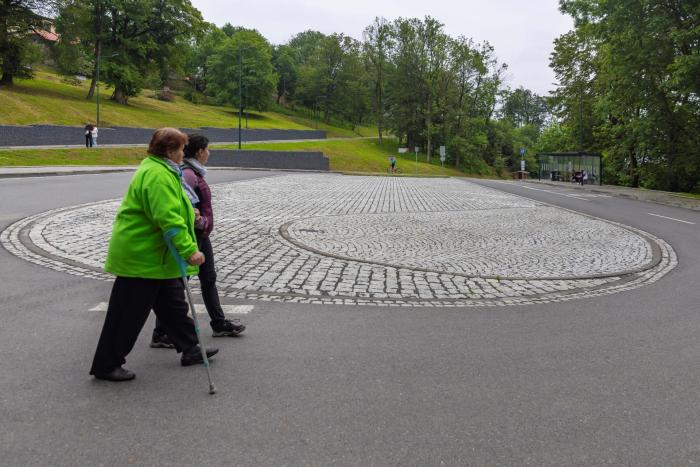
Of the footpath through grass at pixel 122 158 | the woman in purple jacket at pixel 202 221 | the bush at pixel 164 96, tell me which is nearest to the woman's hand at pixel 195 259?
the woman in purple jacket at pixel 202 221

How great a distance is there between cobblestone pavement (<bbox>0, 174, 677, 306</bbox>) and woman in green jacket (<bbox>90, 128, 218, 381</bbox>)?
2402 millimetres

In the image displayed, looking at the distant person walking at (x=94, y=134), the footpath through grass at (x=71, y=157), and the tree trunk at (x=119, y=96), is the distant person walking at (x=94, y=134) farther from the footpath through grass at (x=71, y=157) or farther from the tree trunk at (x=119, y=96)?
the tree trunk at (x=119, y=96)

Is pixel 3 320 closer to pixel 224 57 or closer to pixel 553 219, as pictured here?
pixel 553 219

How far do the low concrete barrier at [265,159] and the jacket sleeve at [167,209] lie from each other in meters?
35.8

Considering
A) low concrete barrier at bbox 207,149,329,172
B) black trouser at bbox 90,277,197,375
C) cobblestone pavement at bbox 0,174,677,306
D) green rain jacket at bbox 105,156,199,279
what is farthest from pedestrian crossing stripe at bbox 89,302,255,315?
low concrete barrier at bbox 207,149,329,172

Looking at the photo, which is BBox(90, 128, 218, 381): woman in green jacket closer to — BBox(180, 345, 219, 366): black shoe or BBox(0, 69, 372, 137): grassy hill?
BBox(180, 345, 219, 366): black shoe

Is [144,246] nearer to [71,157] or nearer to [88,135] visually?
[71,157]

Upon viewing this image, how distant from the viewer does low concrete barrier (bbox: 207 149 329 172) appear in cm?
3906

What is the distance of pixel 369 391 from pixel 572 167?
4076 centimetres

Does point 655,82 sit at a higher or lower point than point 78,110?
lower

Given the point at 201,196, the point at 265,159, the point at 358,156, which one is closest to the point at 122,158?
the point at 265,159

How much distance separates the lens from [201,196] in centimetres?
478

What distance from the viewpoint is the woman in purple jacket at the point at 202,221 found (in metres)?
4.64

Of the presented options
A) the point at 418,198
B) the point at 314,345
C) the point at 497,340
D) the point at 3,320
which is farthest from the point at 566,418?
the point at 418,198
